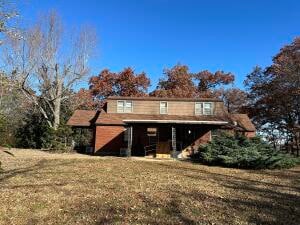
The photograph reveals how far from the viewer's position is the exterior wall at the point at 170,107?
33.5 metres

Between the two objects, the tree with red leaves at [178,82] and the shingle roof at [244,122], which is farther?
the tree with red leaves at [178,82]

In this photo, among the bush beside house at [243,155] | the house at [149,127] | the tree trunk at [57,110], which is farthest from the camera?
the tree trunk at [57,110]

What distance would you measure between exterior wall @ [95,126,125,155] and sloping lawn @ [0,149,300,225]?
17.4m

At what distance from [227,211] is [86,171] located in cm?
835

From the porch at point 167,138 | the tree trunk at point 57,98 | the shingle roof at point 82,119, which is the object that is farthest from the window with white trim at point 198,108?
the tree trunk at point 57,98

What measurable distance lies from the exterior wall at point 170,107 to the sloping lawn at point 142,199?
59.0 feet

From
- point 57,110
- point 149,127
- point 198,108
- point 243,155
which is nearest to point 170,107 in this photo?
point 198,108

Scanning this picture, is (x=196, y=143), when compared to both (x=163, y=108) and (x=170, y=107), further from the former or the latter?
(x=163, y=108)

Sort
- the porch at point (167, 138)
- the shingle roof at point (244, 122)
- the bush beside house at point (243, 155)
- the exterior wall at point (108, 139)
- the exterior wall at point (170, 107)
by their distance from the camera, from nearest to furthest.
→ the bush beside house at point (243, 155) < the porch at point (167, 138) < the exterior wall at point (108, 139) < the exterior wall at point (170, 107) < the shingle roof at point (244, 122)

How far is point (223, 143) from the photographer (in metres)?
24.1

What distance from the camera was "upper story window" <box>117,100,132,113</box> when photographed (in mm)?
33812

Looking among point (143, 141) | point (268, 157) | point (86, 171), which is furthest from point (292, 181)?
point (143, 141)

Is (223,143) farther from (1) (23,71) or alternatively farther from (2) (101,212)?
(1) (23,71)

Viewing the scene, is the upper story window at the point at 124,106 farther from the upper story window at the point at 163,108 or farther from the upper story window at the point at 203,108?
the upper story window at the point at 203,108
